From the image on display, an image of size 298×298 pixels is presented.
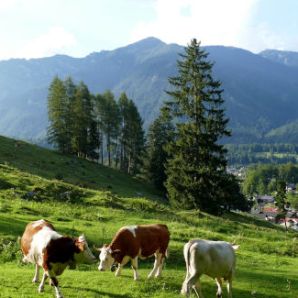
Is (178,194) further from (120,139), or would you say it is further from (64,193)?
(120,139)

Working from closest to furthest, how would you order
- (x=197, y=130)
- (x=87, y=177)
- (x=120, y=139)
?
(x=197, y=130) < (x=87, y=177) < (x=120, y=139)

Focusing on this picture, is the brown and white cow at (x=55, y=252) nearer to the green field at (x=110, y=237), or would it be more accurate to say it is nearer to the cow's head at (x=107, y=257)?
the green field at (x=110, y=237)

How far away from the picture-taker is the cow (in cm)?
1658

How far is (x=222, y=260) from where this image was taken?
17016 millimetres

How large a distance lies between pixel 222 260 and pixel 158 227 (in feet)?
13.7

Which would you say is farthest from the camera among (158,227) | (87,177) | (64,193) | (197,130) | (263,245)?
(87,177)

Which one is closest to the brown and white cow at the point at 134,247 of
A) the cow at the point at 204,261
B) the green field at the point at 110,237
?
the green field at the point at 110,237

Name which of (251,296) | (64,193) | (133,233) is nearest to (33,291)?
(133,233)

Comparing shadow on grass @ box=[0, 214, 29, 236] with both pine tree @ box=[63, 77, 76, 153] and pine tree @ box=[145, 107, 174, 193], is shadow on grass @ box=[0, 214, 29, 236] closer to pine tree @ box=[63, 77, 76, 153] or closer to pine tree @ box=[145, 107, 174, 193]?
pine tree @ box=[145, 107, 174, 193]

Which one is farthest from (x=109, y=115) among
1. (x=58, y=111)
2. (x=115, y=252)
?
(x=115, y=252)

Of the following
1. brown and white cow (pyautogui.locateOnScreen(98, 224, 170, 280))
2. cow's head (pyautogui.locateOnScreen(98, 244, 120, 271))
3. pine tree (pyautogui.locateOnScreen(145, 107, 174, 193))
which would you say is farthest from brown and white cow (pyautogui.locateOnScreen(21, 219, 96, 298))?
pine tree (pyautogui.locateOnScreen(145, 107, 174, 193))

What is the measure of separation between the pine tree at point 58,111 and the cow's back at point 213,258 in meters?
78.2

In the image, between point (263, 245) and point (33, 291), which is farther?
point (263, 245)

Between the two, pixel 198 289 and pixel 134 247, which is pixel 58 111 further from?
pixel 198 289
